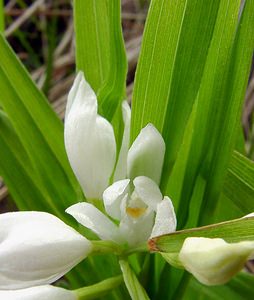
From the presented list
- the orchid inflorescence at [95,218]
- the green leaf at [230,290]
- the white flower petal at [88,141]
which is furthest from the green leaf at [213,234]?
the green leaf at [230,290]

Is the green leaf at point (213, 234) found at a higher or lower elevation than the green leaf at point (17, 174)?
higher

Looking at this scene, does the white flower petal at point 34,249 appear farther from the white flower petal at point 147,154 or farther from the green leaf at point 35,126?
the green leaf at point 35,126

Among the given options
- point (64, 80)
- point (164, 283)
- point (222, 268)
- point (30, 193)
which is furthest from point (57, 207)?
point (64, 80)

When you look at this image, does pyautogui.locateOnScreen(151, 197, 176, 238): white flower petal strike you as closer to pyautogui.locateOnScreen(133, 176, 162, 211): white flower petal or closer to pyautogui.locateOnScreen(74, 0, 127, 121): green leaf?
pyautogui.locateOnScreen(133, 176, 162, 211): white flower petal

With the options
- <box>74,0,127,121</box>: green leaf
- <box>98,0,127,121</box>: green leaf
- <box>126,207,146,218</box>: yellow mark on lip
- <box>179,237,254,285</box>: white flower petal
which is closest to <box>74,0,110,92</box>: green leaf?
<box>74,0,127,121</box>: green leaf

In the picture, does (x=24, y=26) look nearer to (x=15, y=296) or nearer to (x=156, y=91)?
(x=156, y=91)
